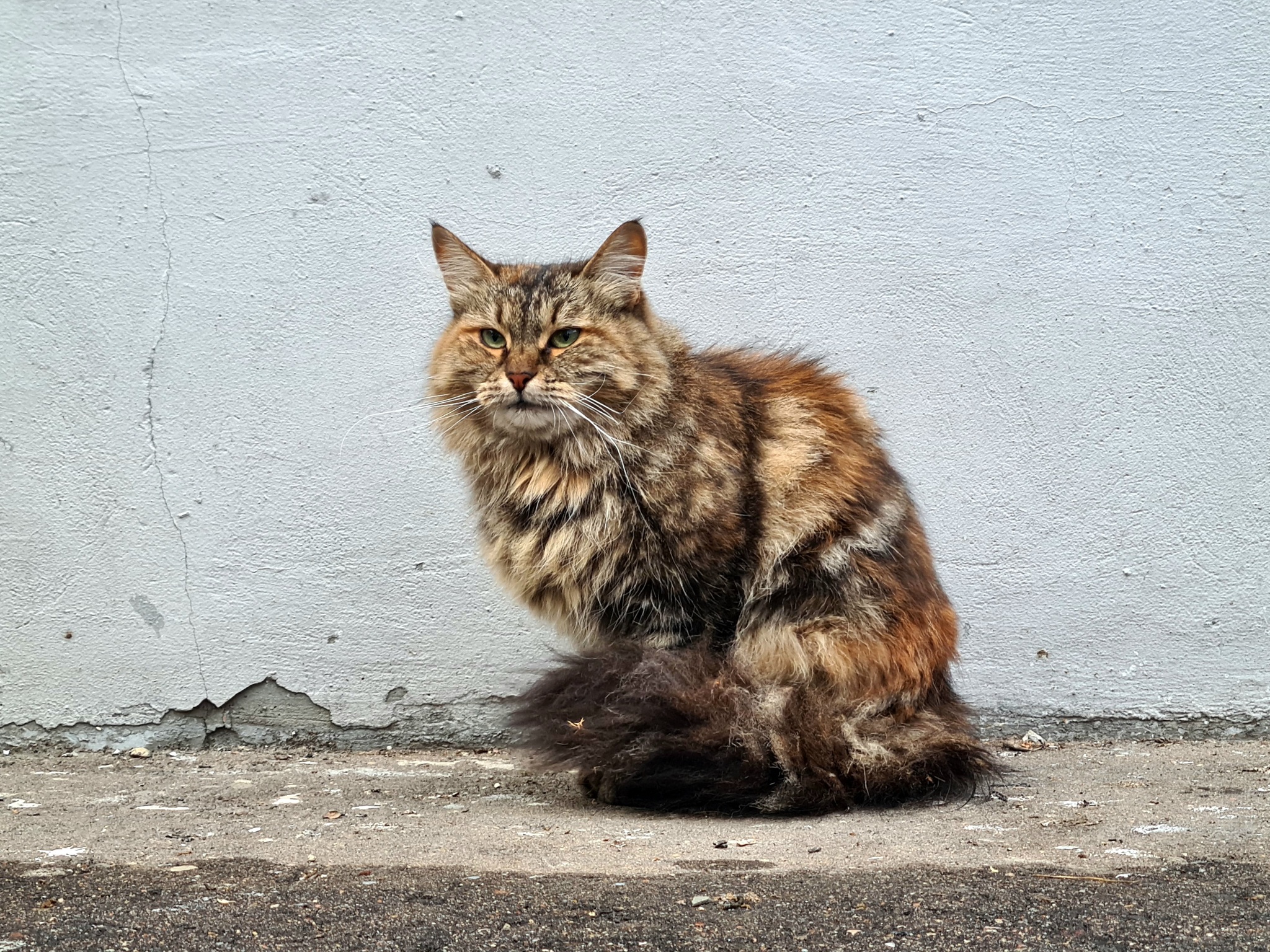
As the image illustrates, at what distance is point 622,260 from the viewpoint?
3.12 meters

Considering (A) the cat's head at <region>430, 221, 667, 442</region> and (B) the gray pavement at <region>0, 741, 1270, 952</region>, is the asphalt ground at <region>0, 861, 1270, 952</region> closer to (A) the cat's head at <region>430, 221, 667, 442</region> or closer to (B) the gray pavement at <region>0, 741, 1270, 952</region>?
(B) the gray pavement at <region>0, 741, 1270, 952</region>

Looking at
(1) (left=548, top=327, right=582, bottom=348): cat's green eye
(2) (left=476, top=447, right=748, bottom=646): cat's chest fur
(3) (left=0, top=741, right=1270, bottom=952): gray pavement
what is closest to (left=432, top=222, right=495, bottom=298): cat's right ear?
(1) (left=548, top=327, right=582, bottom=348): cat's green eye

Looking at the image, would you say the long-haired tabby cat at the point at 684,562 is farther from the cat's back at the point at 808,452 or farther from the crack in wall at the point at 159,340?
the crack in wall at the point at 159,340

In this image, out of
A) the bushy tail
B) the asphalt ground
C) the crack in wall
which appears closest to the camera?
the asphalt ground

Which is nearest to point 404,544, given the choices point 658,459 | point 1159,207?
point 658,459

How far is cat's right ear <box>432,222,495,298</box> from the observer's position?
3.16 meters

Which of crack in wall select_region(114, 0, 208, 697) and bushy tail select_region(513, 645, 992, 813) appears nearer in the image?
bushy tail select_region(513, 645, 992, 813)

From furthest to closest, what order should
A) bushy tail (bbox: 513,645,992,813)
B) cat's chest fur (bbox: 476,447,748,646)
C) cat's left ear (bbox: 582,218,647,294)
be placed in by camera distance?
cat's left ear (bbox: 582,218,647,294) → cat's chest fur (bbox: 476,447,748,646) → bushy tail (bbox: 513,645,992,813)

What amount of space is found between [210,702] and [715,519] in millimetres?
1879

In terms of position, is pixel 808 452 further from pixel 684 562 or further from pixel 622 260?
pixel 622 260

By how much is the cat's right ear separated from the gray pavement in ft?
4.71

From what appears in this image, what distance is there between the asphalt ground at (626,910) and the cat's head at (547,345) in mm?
1223

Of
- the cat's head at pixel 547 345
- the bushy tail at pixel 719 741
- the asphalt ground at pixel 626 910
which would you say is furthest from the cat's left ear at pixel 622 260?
the asphalt ground at pixel 626 910

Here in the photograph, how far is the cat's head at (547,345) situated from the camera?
117 inches
